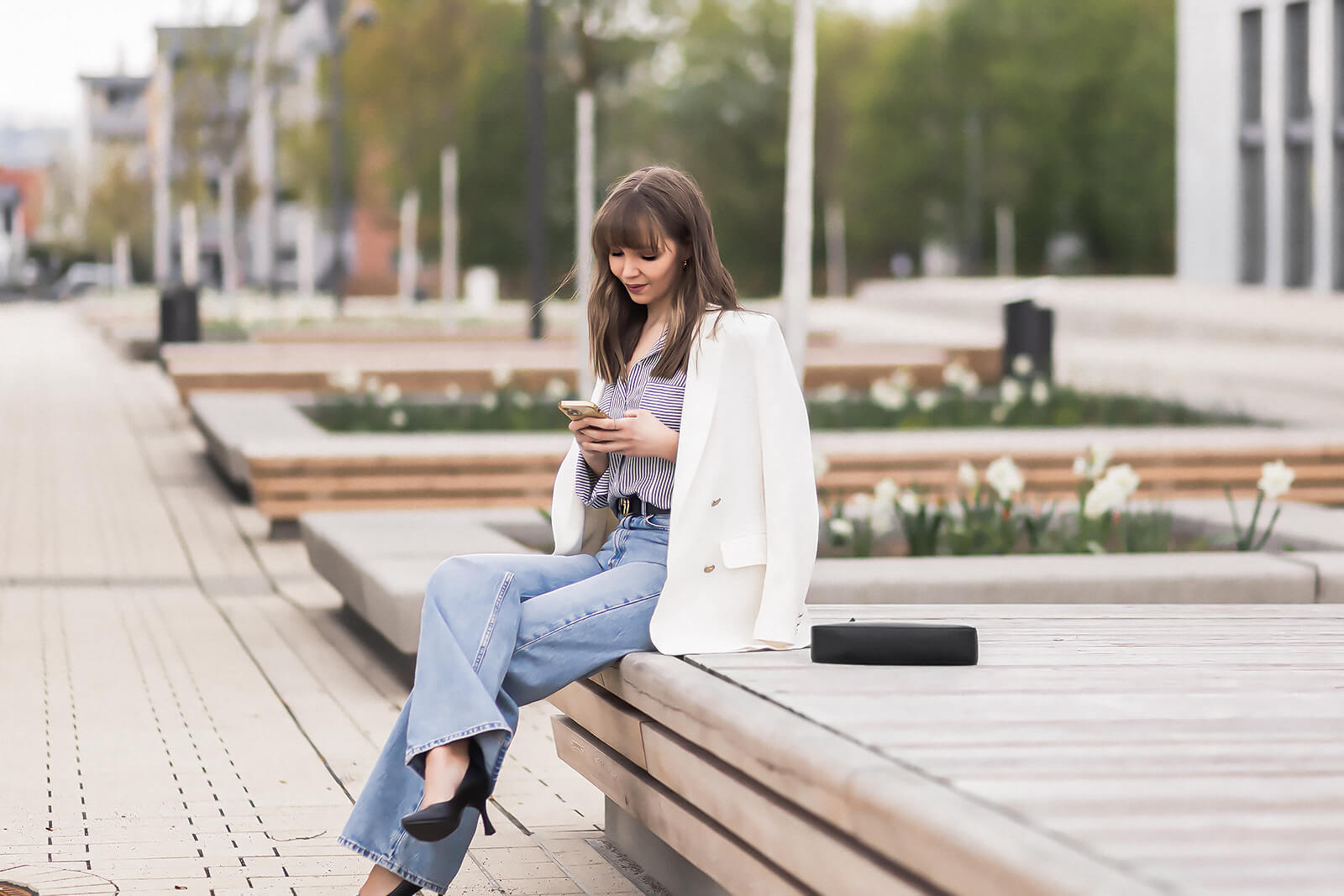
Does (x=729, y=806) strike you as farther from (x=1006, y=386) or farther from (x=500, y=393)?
(x=500, y=393)

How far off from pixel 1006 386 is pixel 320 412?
15.7 ft

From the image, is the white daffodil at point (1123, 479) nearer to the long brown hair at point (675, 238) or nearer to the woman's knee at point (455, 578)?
the long brown hair at point (675, 238)

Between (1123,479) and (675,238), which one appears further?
(1123,479)

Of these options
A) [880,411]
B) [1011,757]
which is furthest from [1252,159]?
[1011,757]

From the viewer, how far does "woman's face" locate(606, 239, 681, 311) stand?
14.4ft

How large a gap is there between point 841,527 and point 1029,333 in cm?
1020

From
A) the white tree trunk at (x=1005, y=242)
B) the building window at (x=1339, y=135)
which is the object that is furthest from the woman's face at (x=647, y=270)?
the white tree trunk at (x=1005, y=242)

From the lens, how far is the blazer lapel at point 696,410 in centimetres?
417

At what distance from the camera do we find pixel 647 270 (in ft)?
14.4

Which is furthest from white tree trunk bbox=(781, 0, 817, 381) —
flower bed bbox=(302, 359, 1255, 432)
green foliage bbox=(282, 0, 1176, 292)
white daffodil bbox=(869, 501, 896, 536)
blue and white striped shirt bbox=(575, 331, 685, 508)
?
green foliage bbox=(282, 0, 1176, 292)

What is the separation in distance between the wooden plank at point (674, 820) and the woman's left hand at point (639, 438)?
71 cm

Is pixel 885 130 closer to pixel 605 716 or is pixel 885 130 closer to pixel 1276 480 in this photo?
pixel 1276 480

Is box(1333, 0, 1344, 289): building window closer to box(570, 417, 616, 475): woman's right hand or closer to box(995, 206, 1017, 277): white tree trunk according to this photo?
box(995, 206, 1017, 277): white tree trunk

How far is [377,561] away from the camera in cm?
724
